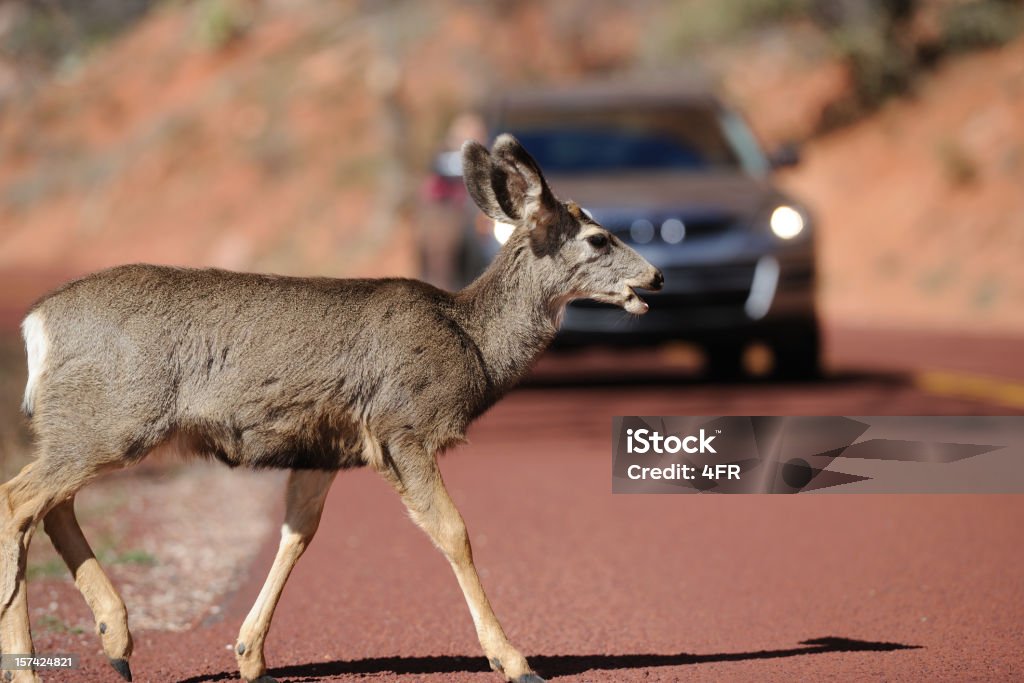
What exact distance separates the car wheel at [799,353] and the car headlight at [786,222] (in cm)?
91

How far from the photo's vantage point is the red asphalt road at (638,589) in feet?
21.4

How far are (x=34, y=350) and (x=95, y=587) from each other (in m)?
0.94

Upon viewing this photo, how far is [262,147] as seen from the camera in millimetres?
44500

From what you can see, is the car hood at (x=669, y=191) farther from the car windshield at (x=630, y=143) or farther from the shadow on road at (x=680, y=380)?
the shadow on road at (x=680, y=380)

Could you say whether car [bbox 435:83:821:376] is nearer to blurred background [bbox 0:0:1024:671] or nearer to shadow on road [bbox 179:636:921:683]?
blurred background [bbox 0:0:1024:671]

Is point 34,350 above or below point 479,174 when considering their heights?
below

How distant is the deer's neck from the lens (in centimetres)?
657

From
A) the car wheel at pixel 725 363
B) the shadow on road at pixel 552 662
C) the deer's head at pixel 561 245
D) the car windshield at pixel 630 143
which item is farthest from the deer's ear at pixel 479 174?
the car wheel at pixel 725 363

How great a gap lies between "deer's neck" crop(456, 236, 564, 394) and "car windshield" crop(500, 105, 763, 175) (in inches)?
343

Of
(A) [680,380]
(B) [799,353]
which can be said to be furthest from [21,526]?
(A) [680,380]

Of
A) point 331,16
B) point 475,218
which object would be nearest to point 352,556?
point 475,218

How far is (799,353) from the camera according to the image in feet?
49.7

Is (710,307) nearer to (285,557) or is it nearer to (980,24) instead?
(285,557)

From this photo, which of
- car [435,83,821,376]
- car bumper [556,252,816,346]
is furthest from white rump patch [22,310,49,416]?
car bumper [556,252,816,346]
